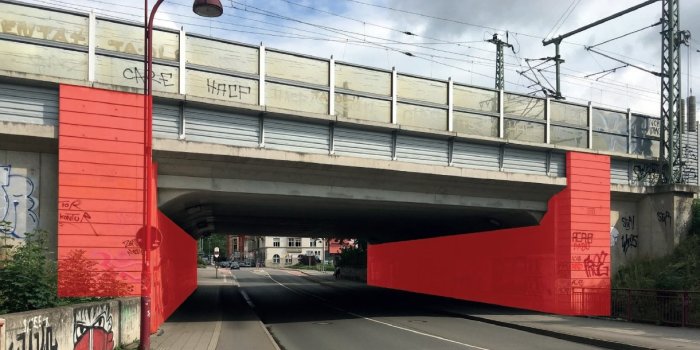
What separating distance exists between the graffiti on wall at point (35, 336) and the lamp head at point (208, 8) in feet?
21.6

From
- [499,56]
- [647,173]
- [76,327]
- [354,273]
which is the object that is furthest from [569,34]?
[354,273]

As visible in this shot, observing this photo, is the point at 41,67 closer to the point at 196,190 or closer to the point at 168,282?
the point at 196,190

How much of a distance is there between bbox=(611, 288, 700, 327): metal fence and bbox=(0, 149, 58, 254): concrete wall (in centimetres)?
1894

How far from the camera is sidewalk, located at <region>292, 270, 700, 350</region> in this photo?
1455 cm

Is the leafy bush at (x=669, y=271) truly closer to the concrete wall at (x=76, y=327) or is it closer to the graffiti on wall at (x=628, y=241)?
the graffiti on wall at (x=628, y=241)

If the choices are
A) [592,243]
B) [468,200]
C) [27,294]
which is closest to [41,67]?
[27,294]

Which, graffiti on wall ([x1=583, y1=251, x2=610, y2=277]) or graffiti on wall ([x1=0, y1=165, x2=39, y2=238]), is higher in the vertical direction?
graffiti on wall ([x1=0, y1=165, x2=39, y2=238])

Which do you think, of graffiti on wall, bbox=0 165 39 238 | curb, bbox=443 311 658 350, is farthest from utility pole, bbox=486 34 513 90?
graffiti on wall, bbox=0 165 39 238

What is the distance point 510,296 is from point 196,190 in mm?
15116

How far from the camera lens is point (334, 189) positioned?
773 inches

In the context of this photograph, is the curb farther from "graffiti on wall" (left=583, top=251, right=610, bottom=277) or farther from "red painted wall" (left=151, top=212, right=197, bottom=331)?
"red painted wall" (left=151, top=212, right=197, bottom=331)

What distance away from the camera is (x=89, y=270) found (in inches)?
549

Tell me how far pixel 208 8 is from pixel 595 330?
14.4 m

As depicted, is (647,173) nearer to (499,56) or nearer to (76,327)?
(499,56)
